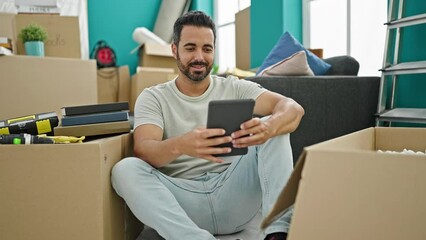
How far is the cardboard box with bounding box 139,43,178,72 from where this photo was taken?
446cm

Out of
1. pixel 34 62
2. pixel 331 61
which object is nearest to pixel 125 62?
pixel 34 62

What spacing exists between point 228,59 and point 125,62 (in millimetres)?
1324

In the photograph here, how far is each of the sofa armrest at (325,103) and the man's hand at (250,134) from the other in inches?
34.4

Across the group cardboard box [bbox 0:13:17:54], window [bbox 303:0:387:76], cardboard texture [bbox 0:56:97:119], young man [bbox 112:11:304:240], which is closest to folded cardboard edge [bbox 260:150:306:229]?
young man [bbox 112:11:304:240]

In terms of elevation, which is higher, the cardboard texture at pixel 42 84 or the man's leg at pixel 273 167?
the cardboard texture at pixel 42 84

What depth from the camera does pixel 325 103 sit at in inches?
83.7

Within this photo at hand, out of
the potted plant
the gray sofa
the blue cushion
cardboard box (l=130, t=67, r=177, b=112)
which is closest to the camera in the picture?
the gray sofa

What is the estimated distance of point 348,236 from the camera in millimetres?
616

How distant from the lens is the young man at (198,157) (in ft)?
4.00

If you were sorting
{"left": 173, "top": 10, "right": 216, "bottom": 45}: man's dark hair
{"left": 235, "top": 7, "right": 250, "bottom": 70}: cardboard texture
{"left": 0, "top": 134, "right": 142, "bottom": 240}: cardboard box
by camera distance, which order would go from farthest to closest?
{"left": 235, "top": 7, "right": 250, "bottom": 70}: cardboard texture, {"left": 173, "top": 10, "right": 216, "bottom": 45}: man's dark hair, {"left": 0, "top": 134, "right": 142, "bottom": 240}: cardboard box

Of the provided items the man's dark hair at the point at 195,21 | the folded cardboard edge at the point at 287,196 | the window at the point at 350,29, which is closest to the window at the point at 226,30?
the window at the point at 350,29

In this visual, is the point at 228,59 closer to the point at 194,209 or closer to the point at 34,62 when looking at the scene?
the point at 34,62

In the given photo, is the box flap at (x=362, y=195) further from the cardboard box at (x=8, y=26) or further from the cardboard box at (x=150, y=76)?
the cardboard box at (x=150, y=76)

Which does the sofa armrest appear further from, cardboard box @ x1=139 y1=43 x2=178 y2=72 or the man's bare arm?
cardboard box @ x1=139 y1=43 x2=178 y2=72
